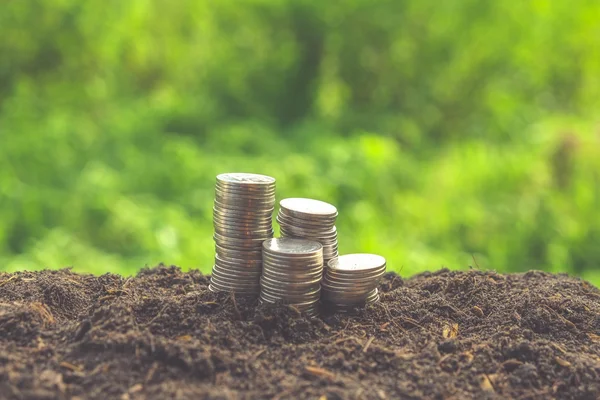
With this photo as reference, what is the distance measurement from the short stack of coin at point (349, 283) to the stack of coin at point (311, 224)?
81 millimetres

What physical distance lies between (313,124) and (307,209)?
20.9 feet

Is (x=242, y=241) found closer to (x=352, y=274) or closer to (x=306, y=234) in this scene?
(x=306, y=234)

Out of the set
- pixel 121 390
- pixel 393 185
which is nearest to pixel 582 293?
pixel 121 390

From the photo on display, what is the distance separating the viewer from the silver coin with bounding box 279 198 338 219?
3.10 metres

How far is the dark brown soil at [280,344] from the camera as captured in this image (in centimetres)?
239

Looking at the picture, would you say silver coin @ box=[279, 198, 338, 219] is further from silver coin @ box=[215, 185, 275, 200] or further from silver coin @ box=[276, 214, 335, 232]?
silver coin @ box=[215, 185, 275, 200]

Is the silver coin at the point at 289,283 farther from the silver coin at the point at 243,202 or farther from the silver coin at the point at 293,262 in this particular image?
the silver coin at the point at 243,202

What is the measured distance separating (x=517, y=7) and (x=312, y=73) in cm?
302

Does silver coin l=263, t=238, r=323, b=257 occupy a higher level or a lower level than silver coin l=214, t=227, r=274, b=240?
lower

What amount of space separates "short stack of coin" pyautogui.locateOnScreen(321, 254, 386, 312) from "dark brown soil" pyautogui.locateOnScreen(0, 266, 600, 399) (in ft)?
0.26

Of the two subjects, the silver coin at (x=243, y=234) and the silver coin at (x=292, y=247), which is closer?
the silver coin at (x=292, y=247)

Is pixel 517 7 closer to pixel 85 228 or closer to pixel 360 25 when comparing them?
pixel 360 25

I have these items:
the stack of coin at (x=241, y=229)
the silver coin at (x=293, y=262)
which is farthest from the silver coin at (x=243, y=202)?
the silver coin at (x=293, y=262)

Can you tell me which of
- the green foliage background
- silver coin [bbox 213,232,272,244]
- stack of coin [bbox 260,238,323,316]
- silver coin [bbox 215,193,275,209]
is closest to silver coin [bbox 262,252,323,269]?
stack of coin [bbox 260,238,323,316]
